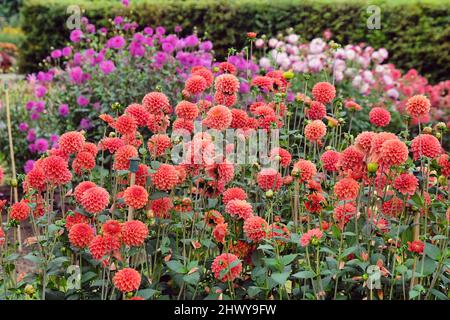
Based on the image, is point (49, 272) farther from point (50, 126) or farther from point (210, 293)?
point (50, 126)

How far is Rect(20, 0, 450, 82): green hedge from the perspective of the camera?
20.3 feet

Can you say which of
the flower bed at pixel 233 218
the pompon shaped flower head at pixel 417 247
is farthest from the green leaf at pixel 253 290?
the pompon shaped flower head at pixel 417 247

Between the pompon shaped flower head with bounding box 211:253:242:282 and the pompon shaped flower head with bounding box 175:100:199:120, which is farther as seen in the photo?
the pompon shaped flower head with bounding box 175:100:199:120

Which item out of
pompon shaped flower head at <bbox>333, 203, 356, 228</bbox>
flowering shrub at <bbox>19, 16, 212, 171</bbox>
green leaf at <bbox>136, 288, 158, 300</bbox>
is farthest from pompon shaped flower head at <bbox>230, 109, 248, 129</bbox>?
flowering shrub at <bbox>19, 16, 212, 171</bbox>

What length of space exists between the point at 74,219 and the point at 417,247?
0.85 m

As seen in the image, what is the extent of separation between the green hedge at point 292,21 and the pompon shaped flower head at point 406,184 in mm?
4194

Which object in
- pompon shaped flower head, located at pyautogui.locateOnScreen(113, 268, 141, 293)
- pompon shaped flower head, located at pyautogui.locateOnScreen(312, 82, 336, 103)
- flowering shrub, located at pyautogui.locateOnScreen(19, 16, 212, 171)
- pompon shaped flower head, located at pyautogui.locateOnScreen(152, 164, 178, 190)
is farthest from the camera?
flowering shrub, located at pyautogui.locateOnScreen(19, 16, 212, 171)

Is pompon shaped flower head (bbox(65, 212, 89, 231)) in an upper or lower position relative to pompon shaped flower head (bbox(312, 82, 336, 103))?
lower

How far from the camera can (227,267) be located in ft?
5.21

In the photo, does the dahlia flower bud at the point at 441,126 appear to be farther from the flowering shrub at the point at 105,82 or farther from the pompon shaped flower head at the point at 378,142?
the flowering shrub at the point at 105,82

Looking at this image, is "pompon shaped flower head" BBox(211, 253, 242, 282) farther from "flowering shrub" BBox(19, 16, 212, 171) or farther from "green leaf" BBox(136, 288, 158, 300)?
"flowering shrub" BBox(19, 16, 212, 171)

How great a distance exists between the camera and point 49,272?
170cm

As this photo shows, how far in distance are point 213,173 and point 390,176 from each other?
17.7 inches
